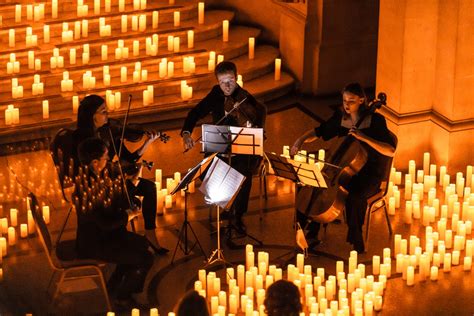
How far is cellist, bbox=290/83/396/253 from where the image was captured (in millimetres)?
11805

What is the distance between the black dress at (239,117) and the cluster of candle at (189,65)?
3.10 m

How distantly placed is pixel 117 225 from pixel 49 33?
205 inches

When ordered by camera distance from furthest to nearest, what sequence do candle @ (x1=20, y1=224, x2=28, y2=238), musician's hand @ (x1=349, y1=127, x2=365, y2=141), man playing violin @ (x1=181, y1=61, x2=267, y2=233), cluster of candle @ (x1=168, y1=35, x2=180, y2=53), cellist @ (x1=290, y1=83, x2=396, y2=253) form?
cluster of candle @ (x1=168, y1=35, x2=180, y2=53) < candle @ (x1=20, y1=224, x2=28, y2=238) < man playing violin @ (x1=181, y1=61, x2=267, y2=233) < cellist @ (x1=290, y1=83, x2=396, y2=253) < musician's hand @ (x1=349, y1=127, x2=365, y2=141)

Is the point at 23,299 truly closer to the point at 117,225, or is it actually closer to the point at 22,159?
the point at 117,225

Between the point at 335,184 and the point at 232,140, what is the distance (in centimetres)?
101

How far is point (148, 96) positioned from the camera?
49.1 feet

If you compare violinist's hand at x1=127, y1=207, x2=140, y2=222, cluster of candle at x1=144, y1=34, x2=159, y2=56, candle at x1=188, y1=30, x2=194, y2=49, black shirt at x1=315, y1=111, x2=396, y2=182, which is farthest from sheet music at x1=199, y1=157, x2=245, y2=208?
candle at x1=188, y1=30, x2=194, y2=49

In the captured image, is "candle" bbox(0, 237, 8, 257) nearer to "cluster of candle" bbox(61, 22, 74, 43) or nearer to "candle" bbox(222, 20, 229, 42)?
"cluster of candle" bbox(61, 22, 74, 43)

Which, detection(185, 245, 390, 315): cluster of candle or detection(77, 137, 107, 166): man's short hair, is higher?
detection(77, 137, 107, 166): man's short hair

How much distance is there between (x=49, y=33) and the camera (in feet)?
51.7

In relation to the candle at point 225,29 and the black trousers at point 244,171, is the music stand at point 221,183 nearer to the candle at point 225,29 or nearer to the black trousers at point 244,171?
the black trousers at point 244,171

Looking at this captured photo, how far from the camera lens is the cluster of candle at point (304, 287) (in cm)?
1111

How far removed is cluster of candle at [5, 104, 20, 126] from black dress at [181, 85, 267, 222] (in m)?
2.68

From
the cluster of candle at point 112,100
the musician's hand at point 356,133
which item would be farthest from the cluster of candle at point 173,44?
the musician's hand at point 356,133
